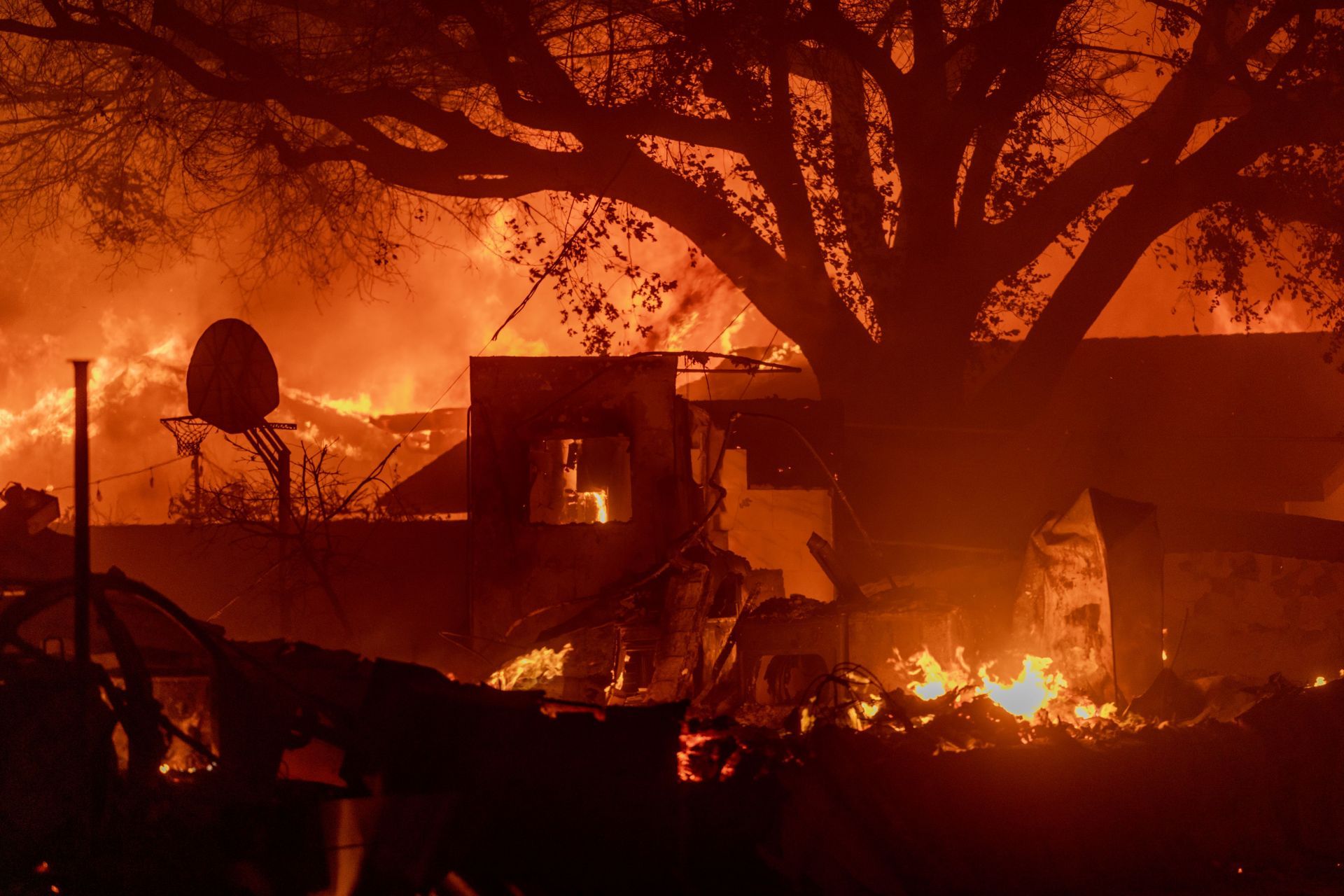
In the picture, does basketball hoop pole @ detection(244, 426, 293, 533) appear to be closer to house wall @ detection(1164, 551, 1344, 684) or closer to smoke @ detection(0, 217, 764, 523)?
house wall @ detection(1164, 551, 1344, 684)

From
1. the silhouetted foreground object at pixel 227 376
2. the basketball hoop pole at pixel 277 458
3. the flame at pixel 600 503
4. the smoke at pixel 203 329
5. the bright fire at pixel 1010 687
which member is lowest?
the bright fire at pixel 1010 687

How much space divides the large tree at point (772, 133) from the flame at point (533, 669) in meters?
5.52

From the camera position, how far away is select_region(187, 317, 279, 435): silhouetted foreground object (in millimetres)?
11203

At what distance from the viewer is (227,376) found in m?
11.2

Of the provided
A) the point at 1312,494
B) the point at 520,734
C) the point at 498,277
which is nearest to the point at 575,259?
the point at 520,734

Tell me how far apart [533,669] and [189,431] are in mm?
5057

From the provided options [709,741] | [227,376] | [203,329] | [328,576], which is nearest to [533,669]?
[709,741]

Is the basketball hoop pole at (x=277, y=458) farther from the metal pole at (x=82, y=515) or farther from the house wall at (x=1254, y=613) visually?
the house wall at (x=1254, y=613)

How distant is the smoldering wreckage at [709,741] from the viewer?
5.26 metres

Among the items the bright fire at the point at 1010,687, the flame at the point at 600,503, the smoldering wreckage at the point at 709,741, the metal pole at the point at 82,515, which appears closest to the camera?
the metal pole at the point at 82,515

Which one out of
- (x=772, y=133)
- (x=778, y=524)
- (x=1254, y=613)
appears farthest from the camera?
(x=778, y=524)

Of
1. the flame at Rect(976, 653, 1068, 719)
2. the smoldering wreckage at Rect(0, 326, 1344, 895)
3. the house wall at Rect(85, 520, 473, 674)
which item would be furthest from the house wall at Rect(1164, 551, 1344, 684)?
the house wall at Rect(85, 520, 473, 674)

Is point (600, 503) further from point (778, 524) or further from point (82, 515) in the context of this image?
point (82, 515)

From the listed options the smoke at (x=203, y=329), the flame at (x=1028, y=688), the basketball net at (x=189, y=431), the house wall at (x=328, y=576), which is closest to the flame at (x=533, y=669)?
the flame at (x=1028, y=688)
